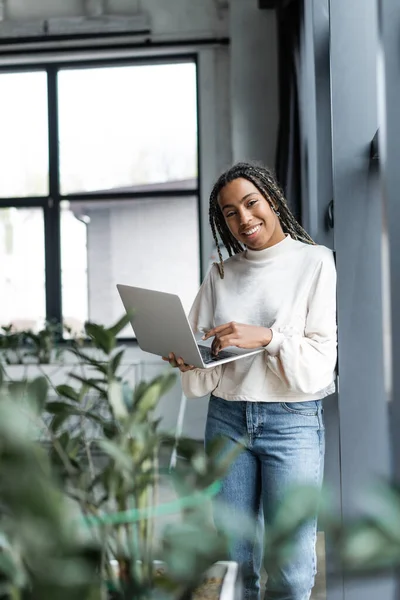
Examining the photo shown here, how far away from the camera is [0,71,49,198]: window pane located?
5492 mm

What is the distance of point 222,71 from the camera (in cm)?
530

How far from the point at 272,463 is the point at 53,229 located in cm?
412

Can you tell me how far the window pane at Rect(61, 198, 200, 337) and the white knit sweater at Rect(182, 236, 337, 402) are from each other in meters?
3.63

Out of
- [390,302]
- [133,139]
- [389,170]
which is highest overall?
[133,139]

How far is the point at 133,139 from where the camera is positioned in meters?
5.51

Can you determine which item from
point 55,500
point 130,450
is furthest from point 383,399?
point 55,500

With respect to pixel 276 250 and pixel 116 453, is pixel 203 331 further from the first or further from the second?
pixel 116 453

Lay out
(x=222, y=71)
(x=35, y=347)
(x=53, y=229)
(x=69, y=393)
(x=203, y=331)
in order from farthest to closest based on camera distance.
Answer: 1. (x=53, y=229)
2. (x=222, y=71)
3. (x=35, y=347)
4. (x=203, y=331)
5. (x=69, y=393)

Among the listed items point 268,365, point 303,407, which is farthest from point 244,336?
point 303,407

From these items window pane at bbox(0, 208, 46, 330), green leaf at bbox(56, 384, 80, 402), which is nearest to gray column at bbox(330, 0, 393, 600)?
green leaf at bbox(56, 384, 80, 402)

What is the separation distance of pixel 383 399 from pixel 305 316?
0.48 meters

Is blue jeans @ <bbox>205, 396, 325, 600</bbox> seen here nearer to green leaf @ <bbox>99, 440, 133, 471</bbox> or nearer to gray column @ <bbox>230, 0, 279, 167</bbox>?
green leaf @ <bbox>99, 440, 133, 471</bbox>

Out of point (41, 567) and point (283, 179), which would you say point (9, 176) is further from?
point (41, 567)

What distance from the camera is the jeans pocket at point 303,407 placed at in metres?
1.67
